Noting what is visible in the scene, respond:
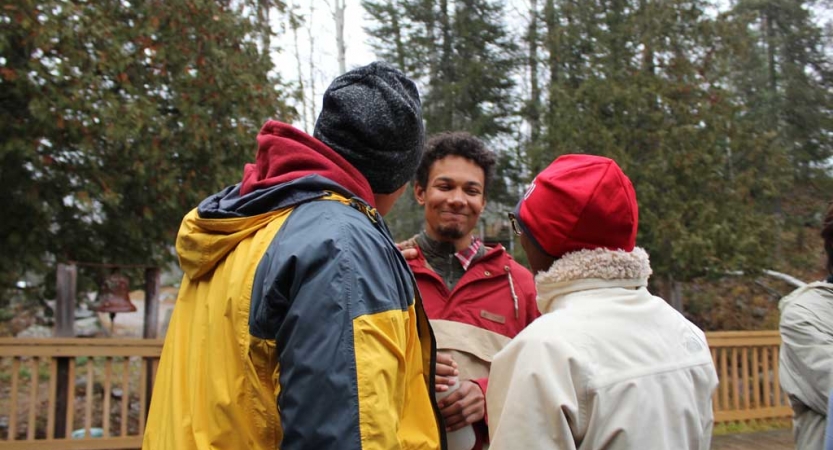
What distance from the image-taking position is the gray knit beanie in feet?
5.42

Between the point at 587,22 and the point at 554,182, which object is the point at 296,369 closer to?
the point at 554,182

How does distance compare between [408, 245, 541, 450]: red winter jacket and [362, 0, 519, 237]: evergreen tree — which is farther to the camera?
[362, 0, 519, 237]: evergreen tree

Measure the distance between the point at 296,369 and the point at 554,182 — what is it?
2.81 feet

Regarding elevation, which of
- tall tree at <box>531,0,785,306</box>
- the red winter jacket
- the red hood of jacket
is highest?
tall tree at <box>531,0,785,306</box>

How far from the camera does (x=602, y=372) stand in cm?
154

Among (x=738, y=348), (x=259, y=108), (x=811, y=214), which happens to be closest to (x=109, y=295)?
(x=259, y=108)

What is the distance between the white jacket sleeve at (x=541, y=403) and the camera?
149 centimetres

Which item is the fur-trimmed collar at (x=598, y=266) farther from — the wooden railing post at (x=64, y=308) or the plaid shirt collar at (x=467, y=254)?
the wooden railing post at (x=64, y=308)

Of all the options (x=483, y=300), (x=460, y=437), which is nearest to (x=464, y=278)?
(x=483, y=300)

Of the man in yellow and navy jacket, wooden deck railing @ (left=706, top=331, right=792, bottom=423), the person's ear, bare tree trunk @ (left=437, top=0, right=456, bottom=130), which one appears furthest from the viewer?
bare tree trunk @ (left=437, top=0, right=456, bottom=130)

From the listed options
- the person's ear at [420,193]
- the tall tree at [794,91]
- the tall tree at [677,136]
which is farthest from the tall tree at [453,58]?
the person's ear at [420,193]

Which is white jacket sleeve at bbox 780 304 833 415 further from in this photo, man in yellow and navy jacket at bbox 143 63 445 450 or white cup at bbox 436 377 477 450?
man in yellow and navy jacket at bbox 143 63 445 450

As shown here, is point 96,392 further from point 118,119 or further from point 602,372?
point 602,372

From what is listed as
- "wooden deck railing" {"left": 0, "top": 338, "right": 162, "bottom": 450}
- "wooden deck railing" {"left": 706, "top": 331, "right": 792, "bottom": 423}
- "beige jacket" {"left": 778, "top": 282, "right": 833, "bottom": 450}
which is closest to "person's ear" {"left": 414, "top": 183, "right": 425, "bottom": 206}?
"beige jacket" {"left": 778, "top": 282, "right": 833, "bottom": 450}
